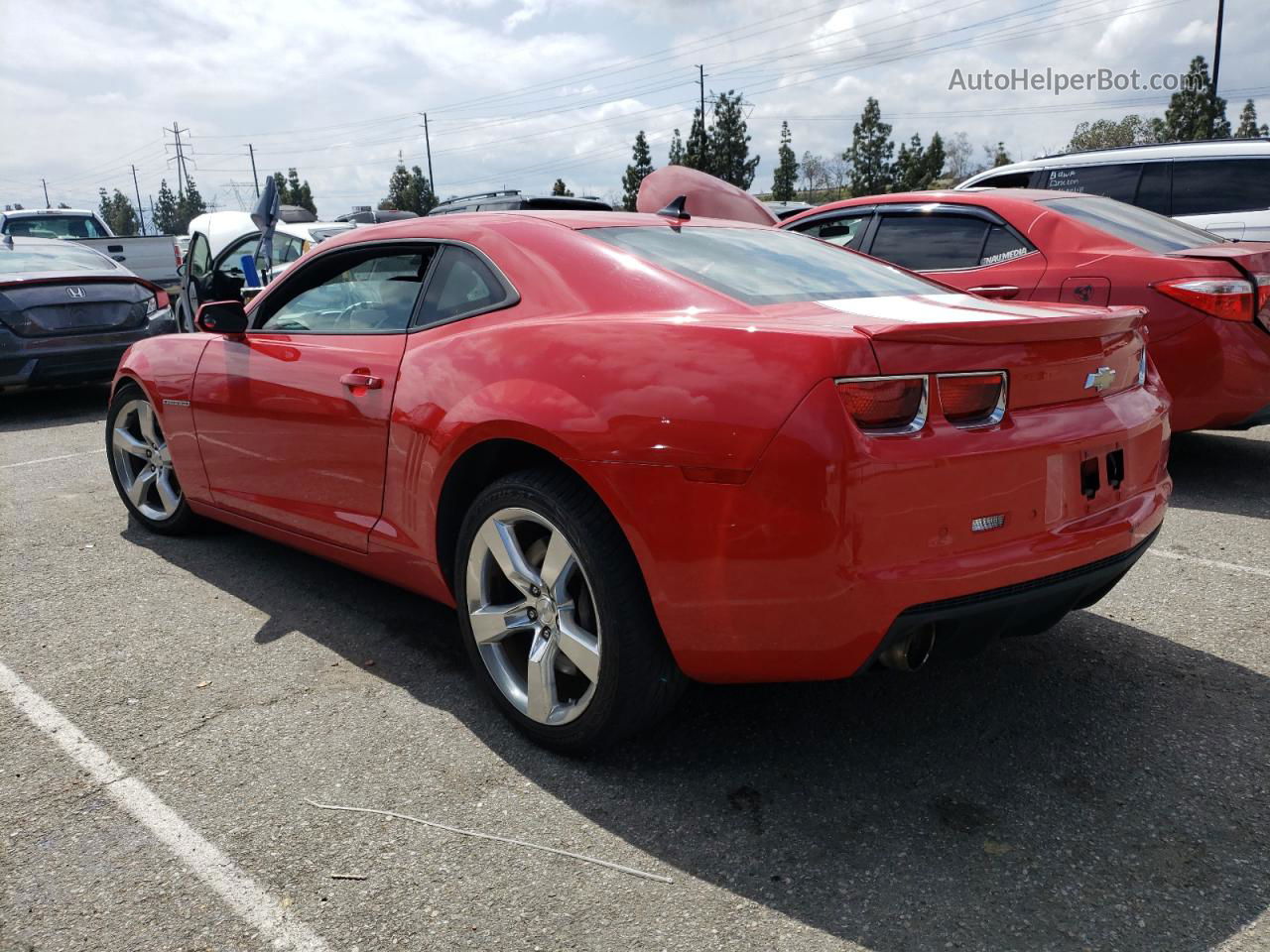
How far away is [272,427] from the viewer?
11.9 feet

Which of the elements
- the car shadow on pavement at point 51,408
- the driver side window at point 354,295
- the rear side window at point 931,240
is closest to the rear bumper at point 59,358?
the car shadow on pavement at point 51,408

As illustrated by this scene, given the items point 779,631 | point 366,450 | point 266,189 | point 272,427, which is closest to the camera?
point 779,631

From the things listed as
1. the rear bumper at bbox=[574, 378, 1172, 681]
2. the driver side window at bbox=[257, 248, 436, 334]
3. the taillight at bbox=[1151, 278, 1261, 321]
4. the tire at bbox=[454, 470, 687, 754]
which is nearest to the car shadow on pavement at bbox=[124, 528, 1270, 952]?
the tire at bbox=[454, 470, 687, 754]

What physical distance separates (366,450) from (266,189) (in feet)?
23.5

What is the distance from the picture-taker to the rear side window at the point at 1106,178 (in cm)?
790

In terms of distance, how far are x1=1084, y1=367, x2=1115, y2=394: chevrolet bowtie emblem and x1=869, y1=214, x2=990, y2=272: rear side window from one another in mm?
3209

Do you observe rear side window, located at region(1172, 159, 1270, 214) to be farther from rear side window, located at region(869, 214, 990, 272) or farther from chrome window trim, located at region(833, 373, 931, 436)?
chrome window trim, located at region(833, 373, 931, 436)

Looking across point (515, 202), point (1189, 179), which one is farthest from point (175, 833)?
point (515, 202)

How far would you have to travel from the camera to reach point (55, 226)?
53.7 ft

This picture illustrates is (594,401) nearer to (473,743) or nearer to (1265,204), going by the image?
(473,743)

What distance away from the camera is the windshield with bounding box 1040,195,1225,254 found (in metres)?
5.31

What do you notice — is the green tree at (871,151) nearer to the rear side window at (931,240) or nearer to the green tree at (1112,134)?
the green tree at (1112,134)

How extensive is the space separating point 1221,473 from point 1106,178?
3406mm

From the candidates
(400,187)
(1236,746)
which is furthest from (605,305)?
(400,187)
